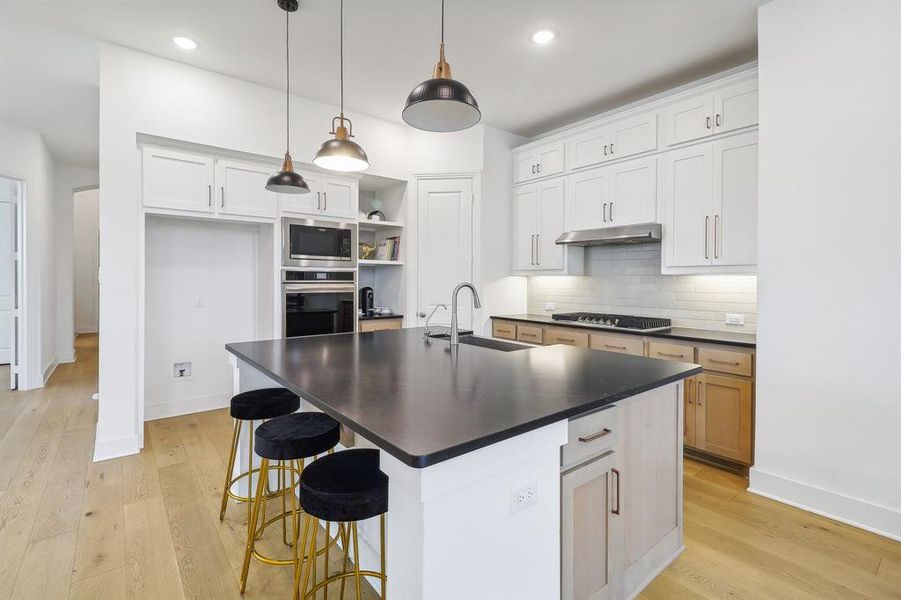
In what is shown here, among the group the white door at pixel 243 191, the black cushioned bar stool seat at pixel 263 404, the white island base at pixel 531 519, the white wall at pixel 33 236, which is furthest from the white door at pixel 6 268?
the white island base at pixel 531 519

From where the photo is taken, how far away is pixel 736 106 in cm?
307

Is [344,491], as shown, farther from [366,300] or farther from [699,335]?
[366,300]

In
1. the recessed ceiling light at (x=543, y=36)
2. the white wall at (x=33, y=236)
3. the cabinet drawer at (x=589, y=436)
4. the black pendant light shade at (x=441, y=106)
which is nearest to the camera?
the cabinet drawer at (x=589, y=436)

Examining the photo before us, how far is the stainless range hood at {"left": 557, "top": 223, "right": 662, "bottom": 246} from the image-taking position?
11.5 ft

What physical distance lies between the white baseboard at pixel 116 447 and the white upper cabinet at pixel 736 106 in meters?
4.83

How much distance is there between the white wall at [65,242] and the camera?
6.21 metres

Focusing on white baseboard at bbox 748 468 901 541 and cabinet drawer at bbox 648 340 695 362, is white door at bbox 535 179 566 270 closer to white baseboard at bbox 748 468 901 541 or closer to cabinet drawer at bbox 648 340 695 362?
cabinet drawer at bbox 648 340 695 362

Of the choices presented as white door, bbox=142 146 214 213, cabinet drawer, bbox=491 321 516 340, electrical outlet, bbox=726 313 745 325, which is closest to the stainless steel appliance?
white door, bbox=142 146 214 213

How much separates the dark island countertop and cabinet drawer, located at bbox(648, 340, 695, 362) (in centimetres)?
127

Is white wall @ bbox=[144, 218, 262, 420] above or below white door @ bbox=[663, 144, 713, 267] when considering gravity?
below

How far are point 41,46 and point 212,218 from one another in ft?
5.14

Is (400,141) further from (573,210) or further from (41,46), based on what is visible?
(41,46)

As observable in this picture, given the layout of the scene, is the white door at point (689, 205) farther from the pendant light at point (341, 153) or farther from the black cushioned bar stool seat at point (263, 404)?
the black cushioned bar stool seat at point (263, 404)

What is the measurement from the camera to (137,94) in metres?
3.23
